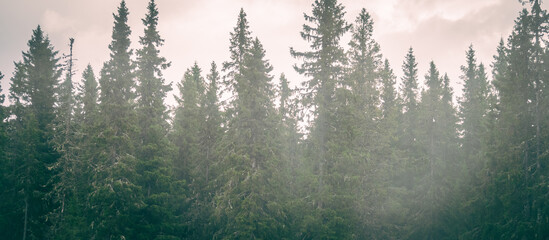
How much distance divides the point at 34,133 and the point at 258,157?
18.5 metres

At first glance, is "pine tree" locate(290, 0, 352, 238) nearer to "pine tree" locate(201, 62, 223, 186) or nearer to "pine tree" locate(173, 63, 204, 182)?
"pine tree" locate(201, 62, 223, 186)

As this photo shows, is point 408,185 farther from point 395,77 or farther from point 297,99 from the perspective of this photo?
point 297,99

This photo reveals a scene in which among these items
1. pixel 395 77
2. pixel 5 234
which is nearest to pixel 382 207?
pixel 395 77

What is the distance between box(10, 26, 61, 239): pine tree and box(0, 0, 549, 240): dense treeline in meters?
0.13

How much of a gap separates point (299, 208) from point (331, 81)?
8392 mm

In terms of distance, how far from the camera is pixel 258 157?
72.3 feet

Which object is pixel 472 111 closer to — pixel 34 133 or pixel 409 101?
pixel 409 101

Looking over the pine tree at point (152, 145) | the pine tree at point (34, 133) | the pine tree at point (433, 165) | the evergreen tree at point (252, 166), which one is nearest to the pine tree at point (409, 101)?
the pine tree at point (433, 165)

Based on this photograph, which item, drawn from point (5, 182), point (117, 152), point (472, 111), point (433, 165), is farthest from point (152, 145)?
point (472, 111)

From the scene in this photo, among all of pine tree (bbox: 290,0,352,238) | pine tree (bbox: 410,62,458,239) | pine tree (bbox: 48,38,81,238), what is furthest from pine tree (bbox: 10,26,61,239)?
pine tree (bbox: 410,62,458,239)

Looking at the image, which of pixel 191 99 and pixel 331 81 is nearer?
pixel 331 81

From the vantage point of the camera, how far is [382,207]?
82.6 ft

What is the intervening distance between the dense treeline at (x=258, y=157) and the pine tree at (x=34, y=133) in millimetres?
128

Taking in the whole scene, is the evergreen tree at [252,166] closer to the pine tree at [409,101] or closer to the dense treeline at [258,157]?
the dense treeline at [258,157]
